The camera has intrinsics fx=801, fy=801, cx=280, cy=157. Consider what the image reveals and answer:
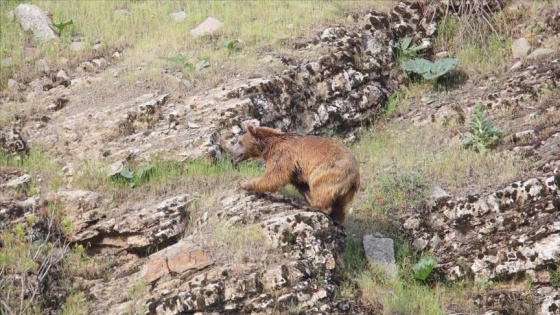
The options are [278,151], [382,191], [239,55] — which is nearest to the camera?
[278,151]

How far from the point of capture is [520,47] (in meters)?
16.6

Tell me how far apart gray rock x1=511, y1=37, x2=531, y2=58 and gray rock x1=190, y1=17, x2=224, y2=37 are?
20.2ft

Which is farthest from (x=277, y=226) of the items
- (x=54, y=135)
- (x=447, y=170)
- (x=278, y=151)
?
(x=54, y=135)

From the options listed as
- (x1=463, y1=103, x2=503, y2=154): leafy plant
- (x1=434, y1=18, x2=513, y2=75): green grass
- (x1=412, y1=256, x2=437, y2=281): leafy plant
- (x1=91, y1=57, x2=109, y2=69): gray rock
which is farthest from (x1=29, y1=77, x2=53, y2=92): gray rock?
(x1=412, y1=256, x2=437, y2=281): leafy plant

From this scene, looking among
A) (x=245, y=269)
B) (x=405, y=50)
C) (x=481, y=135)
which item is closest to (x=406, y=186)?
(x=481, y=135)

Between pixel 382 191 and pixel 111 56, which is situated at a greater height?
pixel 111 56

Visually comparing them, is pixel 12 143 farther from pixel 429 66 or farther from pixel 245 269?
pixel 429 66

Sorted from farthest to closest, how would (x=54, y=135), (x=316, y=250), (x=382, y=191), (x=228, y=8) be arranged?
(x=228, y=8) → (x=54, y=135) → (x=382, y=191) → (x=316, y=250)

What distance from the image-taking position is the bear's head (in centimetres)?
1208

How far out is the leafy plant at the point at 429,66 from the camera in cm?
1627

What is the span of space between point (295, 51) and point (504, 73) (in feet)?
13.8

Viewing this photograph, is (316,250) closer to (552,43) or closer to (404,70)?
(404,70)

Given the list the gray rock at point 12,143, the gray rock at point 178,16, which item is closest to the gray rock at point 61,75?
the gray rock at point 12,143

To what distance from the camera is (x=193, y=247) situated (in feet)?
34.3
